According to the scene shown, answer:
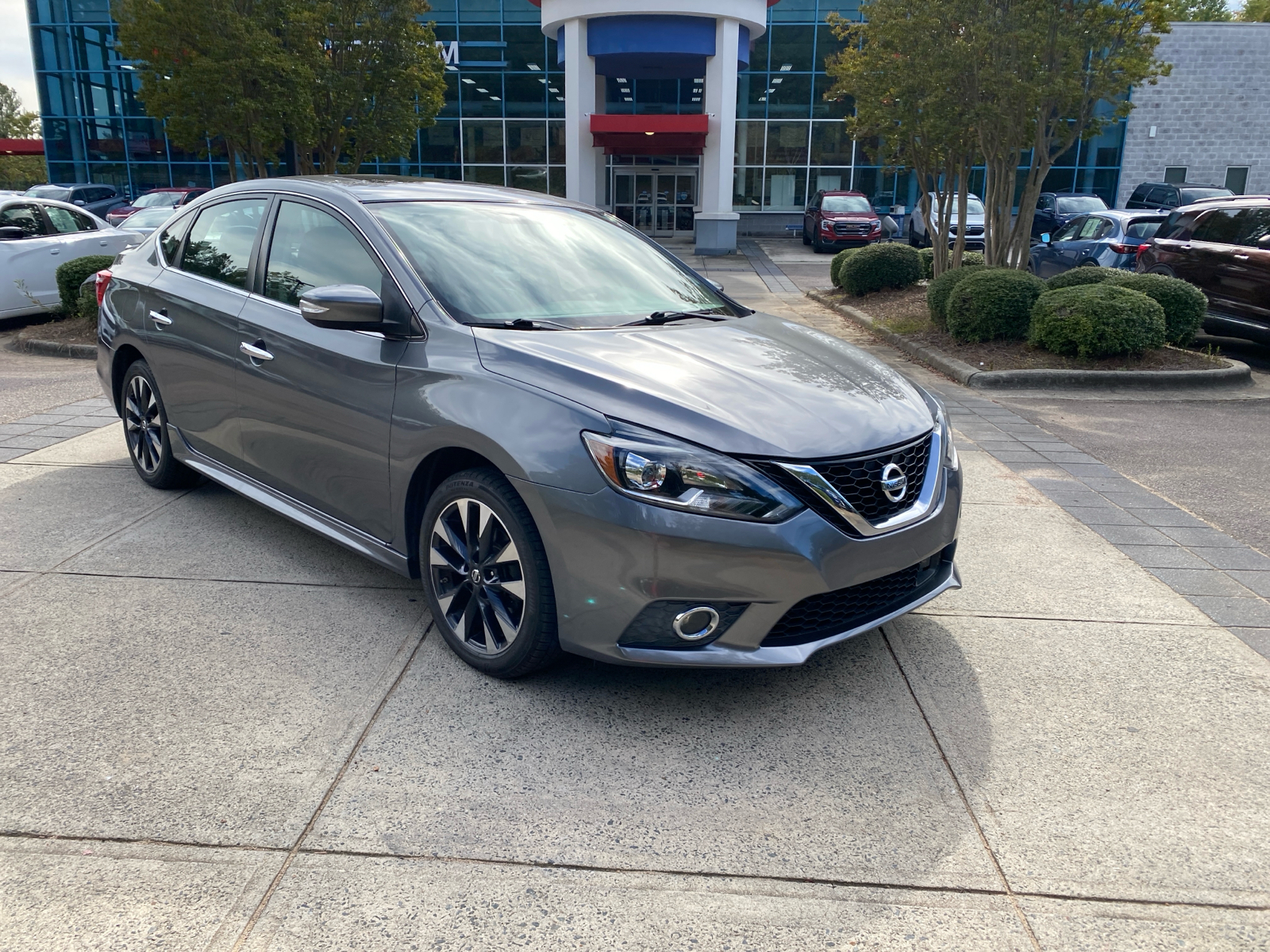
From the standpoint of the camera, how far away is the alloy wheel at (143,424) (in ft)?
17.8

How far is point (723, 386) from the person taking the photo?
11.0 feet

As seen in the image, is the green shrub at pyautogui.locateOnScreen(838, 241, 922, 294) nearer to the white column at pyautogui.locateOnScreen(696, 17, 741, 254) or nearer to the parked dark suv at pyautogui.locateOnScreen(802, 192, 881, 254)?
the parked dark suv at pyautogui.locateOnScreen(802, 192, 881, 254)

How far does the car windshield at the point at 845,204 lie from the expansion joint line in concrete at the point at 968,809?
1087 inches

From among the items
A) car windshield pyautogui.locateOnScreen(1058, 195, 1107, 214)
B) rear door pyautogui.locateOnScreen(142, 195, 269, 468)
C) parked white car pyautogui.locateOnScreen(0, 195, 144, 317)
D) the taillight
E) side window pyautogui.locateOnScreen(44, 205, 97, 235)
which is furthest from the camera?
car windshield pyautogui.locateOnScreen(1058, 195, 1107, 214)

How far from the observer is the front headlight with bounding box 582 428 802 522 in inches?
117

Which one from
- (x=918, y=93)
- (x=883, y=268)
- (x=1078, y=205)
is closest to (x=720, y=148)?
(x=1078, y=205)

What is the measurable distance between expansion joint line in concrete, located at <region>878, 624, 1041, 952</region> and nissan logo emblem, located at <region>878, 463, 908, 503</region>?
0.74 metres

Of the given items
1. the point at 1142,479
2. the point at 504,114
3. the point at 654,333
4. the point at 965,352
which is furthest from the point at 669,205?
the point at 654,333

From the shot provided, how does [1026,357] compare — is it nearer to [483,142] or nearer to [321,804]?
[321,804]

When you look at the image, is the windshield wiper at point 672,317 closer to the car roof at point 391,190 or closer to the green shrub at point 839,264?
the car roof at point 391,190

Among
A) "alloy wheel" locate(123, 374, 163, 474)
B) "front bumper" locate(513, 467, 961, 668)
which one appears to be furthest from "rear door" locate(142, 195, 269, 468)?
"front bumper" locate(513, 467, 961, 668)

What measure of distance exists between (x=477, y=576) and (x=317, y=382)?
1.14 metres

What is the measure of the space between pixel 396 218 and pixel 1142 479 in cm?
500

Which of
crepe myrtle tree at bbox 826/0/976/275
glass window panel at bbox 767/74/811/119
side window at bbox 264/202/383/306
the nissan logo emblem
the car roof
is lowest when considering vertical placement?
the nissan logo emblem
